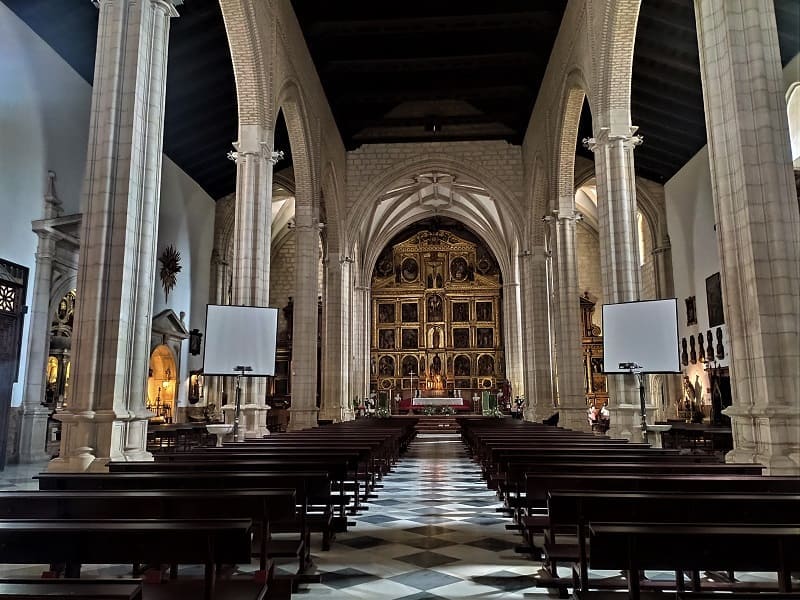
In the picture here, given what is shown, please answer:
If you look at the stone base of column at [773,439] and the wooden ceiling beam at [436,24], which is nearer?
the stone base of column at [773,439]

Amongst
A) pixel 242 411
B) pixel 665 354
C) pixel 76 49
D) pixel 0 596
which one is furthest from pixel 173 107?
pixel 0 596

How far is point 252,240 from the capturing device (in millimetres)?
11359

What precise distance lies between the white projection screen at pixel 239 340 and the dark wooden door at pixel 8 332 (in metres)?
4.12

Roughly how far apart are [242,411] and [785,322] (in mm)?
8348

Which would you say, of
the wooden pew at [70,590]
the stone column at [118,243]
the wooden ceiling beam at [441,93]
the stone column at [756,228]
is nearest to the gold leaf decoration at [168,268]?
the wooden ceiling beam at [441,93]

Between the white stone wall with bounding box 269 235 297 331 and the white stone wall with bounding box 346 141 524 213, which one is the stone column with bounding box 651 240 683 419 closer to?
the white stone wall with bounding box 346 141 524 213

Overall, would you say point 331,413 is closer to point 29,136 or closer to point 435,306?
point 29,136

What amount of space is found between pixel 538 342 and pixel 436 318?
14116 mm

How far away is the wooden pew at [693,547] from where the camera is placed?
2.49 m

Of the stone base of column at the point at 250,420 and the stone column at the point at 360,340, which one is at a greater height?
the stone column at the point at 360,340

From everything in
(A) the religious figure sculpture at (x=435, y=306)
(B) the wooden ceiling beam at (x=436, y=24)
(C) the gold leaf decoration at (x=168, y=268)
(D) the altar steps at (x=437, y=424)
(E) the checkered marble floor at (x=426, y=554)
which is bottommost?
(E) the checkered marble floor at (x=426, y=554)

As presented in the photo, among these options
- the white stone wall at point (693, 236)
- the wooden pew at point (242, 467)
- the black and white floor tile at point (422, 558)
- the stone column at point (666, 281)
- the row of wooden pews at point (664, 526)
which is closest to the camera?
the row of wooden pews at point (664, 526)

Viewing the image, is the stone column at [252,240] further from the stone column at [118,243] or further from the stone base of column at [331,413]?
the stone base of column at [331,413]

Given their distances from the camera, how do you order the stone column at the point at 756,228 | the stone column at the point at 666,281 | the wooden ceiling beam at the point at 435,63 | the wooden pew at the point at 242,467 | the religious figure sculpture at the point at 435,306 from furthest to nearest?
the religious figure sculpture at the point at 435,306, the stone column at the point at 666,281, the wooden ceiling beam at the point at 435,63, the stone column at the point at 756,228, the wooden pew at the point at 242,467
